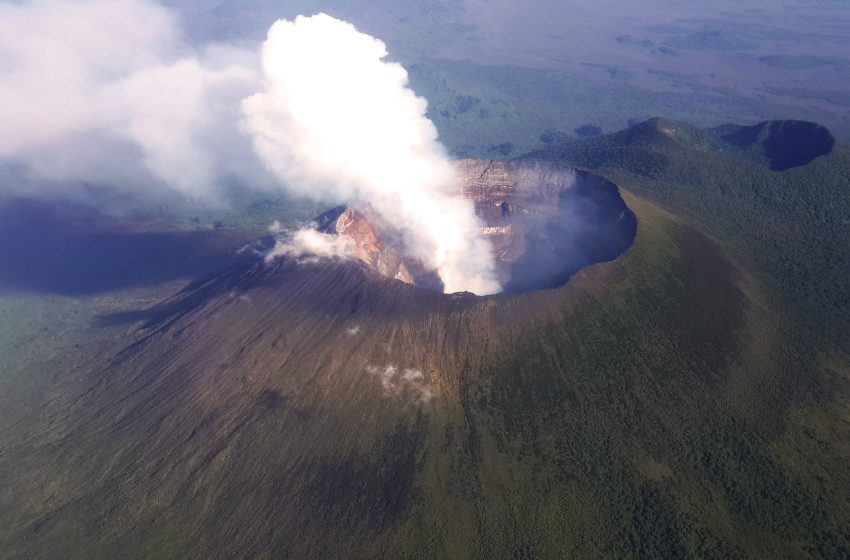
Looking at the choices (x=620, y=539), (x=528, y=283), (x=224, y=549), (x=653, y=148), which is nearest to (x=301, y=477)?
(x=224, y=549)

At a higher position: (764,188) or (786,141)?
(764,188)

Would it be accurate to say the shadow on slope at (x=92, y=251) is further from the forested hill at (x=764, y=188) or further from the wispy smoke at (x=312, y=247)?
the forested hill at (x=764, y=188)

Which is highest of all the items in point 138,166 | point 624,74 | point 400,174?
point 400,174

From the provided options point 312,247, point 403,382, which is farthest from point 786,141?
point 403,382

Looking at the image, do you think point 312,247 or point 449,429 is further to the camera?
point 312,247

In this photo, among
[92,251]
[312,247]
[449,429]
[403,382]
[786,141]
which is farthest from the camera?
[786,141]

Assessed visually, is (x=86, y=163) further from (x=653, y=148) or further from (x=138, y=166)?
(x=653, y=148)

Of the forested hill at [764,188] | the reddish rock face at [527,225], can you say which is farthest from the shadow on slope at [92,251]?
the forested hill at [764,188]

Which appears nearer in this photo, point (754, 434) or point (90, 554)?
point (90, 554)

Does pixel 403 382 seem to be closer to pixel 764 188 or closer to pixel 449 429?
pixel 449 429
